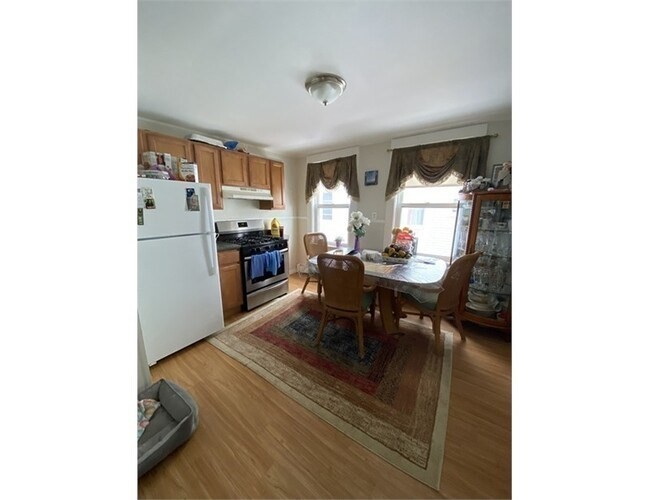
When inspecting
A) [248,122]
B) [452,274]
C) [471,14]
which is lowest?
[452,274]

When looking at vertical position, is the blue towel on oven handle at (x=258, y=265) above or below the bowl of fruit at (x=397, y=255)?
below

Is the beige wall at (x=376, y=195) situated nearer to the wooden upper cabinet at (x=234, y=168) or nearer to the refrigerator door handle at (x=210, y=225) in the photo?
the wooden upper cabinet at (x=234, y=168)

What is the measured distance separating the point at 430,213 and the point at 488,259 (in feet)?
2.99

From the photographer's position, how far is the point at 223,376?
1688 millimetres

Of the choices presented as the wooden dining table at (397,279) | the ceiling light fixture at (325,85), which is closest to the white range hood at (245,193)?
the wooden dining table at (397,279)

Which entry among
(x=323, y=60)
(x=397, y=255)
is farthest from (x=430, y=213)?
(x=323, y=60)

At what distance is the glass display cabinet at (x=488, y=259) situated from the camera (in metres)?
2.21

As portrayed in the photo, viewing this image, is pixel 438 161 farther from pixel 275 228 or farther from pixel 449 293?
pixel 275 228

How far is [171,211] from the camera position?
69.8 inches

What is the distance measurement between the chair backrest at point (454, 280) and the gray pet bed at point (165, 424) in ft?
6.36
